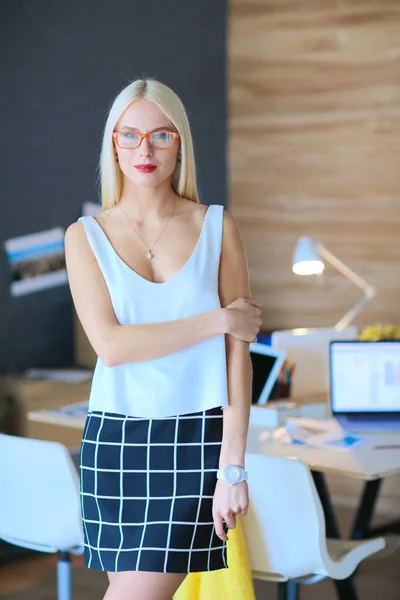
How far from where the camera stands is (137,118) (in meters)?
1.90

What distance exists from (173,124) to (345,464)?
4.79ft

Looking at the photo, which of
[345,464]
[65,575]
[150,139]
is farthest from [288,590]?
[150,139]

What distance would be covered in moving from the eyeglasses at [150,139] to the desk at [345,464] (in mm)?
1382

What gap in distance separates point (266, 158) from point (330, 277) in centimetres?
76

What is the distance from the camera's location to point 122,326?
1.88 m

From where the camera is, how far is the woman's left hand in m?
1.85

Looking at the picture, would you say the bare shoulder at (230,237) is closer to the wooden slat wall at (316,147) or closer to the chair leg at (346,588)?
the chair leg at (346,588)

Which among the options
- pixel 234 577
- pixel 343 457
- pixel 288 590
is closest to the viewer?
pixel 234 577

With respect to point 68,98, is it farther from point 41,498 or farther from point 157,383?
point 157,383

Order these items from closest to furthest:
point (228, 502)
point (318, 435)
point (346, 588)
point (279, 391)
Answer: point (228, 502)
point (346, 588)
point (318, 435)
point (279, 391)

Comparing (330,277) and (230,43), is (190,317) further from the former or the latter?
(230,43)

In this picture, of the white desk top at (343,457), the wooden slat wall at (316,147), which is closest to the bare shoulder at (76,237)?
the white desk top at (343,457)

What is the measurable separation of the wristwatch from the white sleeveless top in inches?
5.0

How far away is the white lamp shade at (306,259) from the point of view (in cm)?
400
